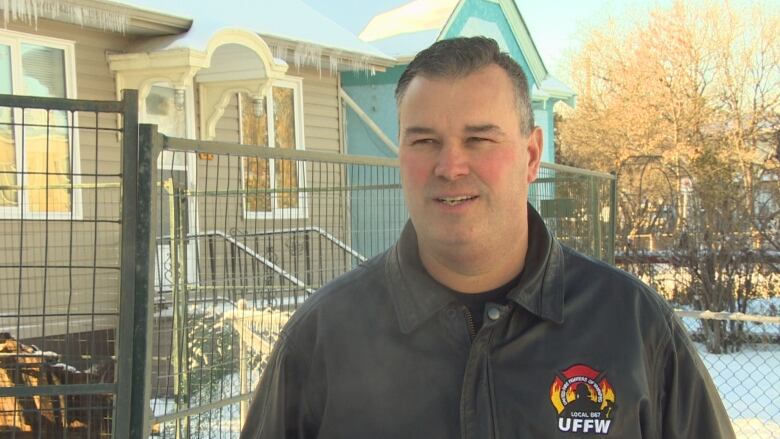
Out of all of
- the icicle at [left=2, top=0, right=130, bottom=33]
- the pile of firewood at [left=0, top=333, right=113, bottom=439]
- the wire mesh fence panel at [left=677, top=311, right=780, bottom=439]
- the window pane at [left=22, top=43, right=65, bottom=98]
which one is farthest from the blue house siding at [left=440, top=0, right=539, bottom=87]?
the pile of firewood at [left=0, top=333, right=113, bottom=439]

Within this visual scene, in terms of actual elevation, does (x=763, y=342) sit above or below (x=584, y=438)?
below

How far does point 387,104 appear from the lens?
14.0m

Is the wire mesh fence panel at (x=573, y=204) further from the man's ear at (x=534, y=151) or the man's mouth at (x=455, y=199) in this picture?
the man's mouth at (x=455, y=199)

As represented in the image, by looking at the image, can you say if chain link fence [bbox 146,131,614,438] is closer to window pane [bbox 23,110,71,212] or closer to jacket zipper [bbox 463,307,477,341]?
jacket zipper [bbox 463,307,477,341]

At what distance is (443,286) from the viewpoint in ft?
6.11

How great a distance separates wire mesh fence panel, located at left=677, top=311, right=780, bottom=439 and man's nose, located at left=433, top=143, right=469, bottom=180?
6921 millimetres

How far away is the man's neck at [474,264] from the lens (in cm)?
182

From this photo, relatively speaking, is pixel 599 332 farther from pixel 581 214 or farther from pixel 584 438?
pixel 581 214

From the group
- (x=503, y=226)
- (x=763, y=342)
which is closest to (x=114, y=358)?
(x=503, y=226)

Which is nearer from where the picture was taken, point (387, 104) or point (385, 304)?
point (385, 304)

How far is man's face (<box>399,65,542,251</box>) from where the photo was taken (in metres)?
1.80

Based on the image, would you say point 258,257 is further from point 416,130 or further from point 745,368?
point 745,368

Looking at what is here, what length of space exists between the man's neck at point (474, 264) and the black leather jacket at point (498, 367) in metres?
0.04

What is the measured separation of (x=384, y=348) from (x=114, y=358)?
1.86 meters
